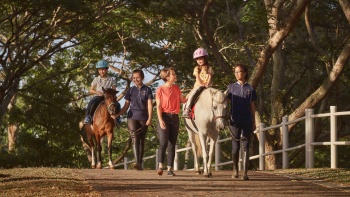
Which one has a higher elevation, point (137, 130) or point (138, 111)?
point (138, 111)

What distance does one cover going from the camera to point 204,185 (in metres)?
13.9

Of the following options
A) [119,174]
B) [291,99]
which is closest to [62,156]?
[291,99]

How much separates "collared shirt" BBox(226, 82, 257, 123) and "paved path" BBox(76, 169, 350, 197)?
41.8 inches

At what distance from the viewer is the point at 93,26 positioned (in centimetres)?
3225

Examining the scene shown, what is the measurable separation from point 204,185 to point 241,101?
2.07 metres

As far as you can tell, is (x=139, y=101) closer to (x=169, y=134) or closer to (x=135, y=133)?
(x=135, y=133)

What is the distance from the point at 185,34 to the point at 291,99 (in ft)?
19.9

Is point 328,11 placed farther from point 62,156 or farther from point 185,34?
point 62,156

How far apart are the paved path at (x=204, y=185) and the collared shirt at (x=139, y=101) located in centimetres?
173

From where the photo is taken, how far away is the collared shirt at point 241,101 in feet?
50.6

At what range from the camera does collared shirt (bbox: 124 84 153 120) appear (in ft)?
58.2

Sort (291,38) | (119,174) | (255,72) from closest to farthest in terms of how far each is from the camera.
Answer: (119,174)
(255,72)
(291,38)

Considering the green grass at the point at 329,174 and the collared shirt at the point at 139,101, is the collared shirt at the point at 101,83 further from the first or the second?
the green grass at the point at 329,174

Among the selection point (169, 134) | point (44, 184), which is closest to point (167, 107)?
point (169, 134)
